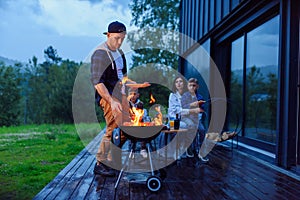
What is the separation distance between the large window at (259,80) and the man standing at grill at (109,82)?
234cm

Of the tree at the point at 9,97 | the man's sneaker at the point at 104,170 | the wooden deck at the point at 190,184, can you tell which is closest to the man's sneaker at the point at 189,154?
the wooden deck at the point at 190,184

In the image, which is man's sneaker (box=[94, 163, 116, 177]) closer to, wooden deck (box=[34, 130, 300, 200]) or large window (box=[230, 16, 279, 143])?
wooden deck (box=[34, 130, 300, 200])

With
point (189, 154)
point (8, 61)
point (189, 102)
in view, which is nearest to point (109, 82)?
point (189, 102)

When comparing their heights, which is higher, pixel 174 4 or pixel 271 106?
pixel 174 4

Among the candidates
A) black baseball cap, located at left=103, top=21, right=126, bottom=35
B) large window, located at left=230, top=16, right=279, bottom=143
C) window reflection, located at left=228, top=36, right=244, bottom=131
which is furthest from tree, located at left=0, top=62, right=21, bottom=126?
black baseball cap, located at left=103, top=21, right=126, bottom=35

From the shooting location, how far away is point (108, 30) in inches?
121

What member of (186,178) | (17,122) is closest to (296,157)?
(186,178)

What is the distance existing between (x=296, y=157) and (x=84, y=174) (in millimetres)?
2299

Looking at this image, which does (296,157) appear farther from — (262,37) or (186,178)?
(262,37)

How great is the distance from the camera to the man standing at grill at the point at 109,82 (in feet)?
9.91

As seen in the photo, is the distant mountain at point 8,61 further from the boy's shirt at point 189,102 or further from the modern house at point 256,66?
the boy's shirt at point 189,102

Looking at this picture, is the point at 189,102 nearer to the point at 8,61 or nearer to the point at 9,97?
the point at 9,97

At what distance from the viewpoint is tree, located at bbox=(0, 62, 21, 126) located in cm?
1341

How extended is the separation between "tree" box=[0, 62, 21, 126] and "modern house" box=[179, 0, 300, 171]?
9.20 metres
